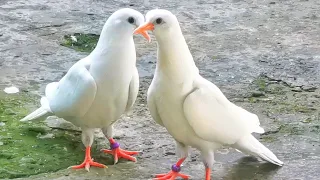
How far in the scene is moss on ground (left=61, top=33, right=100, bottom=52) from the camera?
5.84 m

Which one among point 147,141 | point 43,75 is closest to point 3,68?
point 43,75

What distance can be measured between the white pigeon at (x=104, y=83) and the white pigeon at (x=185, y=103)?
0.86 feet

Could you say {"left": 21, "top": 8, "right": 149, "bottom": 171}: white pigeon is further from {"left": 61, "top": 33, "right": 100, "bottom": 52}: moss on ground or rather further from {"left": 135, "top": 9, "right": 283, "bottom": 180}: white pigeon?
{"left": 61, "top": 33, "right": 100, "bottom": 52}: moss on ground

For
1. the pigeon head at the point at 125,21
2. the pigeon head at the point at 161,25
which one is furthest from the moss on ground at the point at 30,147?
the pigeon head at the point at 161,25

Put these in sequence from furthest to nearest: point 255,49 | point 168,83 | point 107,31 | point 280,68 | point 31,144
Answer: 1. point 255,49
2. point 280,68
3. point 31,144
4. point 107,31
5. point 168,83

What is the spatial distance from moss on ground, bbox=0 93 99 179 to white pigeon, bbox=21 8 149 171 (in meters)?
0.18

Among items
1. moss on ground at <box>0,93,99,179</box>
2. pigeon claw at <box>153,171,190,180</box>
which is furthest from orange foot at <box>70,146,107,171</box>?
pigeon claw at <box>153,171,190,180</box>

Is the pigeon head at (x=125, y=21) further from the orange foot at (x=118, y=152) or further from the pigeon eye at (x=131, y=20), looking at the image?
the orange foot at (x=118, y=152)

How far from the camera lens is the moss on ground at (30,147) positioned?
3809 millimetres

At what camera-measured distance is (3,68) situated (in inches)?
211

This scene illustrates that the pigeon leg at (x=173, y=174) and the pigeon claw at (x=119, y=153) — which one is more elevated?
the pigeon leg at (x=173, y=174)

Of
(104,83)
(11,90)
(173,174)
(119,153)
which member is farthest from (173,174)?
(11,90)

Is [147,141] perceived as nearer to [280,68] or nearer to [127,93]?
[127,93]

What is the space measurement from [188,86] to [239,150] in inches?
24.0
